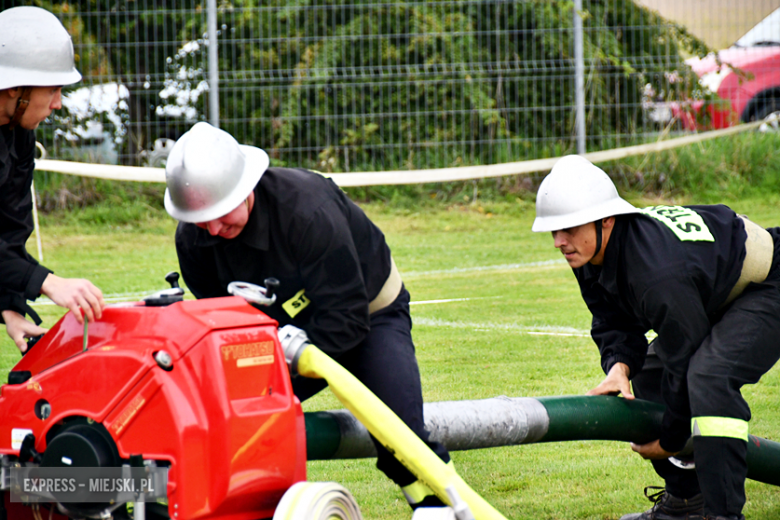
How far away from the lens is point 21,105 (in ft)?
9.44

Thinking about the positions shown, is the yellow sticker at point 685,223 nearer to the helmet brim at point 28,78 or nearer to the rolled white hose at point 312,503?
the rolled white hose at point 312,503

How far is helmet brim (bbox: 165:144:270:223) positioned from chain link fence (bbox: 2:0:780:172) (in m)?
7.73

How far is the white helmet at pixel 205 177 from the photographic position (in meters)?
2.43

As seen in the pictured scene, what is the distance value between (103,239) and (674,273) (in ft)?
25.2

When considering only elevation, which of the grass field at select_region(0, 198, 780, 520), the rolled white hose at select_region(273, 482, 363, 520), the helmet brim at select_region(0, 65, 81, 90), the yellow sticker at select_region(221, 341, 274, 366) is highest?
the helmet brim at select_region(0, 65, 81, 90)

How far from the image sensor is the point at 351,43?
10523 millimetres

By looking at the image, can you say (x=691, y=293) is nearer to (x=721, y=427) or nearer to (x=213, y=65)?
(x=721, y=427)

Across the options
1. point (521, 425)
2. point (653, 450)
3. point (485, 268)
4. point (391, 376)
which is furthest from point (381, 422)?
point (485, 268)

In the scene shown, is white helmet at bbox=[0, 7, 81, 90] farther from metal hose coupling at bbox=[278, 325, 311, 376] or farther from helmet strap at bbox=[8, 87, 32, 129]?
metal hose coupling at bbox=[278, 325, 311, 376]

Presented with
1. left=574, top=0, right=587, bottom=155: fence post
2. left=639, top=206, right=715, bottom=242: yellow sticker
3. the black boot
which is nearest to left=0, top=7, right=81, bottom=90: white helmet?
left=639, top=206, right=715, bottom=242: yellow sticker

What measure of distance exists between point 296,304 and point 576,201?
1.07 metres

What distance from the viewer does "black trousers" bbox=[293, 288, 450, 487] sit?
2777 millimetres

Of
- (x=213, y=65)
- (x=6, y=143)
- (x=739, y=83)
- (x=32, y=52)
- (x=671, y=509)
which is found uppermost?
(x=213, y=65)

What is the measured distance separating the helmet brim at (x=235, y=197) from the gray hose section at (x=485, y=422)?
101 centimetres
